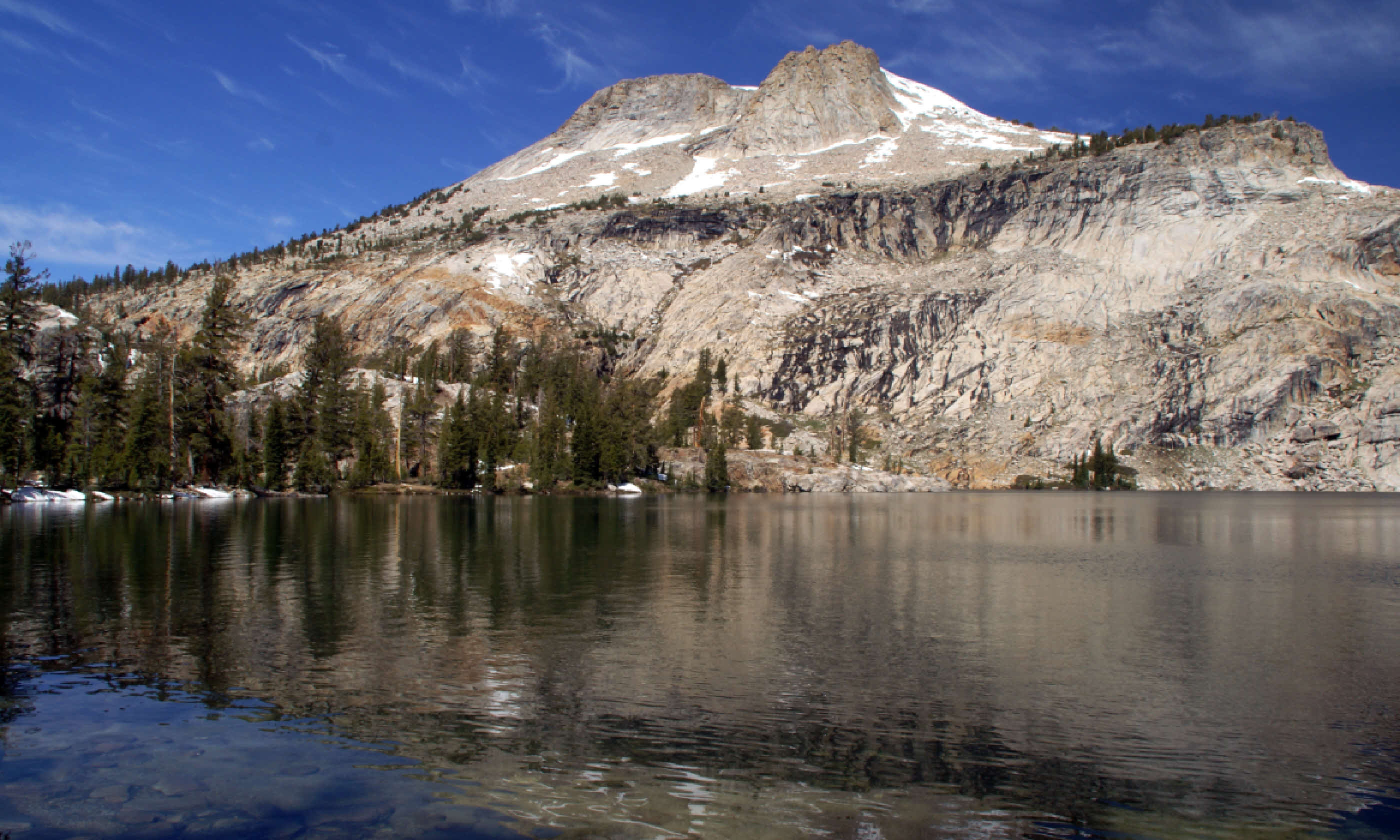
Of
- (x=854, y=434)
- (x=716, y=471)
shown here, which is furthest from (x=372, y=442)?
(x=854, y=434)

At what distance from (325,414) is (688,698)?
300ft

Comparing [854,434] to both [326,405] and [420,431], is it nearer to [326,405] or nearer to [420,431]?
[420,431]

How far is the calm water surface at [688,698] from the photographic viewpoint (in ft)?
31.8

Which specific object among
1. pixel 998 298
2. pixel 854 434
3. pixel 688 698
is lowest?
pixel 688 698

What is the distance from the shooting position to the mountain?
119 m

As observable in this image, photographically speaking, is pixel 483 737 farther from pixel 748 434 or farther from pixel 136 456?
pixel 748 434

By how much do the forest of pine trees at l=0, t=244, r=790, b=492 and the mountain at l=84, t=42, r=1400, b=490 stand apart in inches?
603

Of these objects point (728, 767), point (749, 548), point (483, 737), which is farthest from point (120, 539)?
point (728, 767)

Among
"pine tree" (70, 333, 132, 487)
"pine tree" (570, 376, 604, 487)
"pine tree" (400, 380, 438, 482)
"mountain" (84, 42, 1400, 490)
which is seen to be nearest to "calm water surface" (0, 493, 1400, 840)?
"pine tree" (70, 333, 132, 487)

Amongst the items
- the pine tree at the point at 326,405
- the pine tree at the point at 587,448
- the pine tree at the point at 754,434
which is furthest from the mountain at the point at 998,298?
the pine tree at the point at 587,448

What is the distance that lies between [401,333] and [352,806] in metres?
156

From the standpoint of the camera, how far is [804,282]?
158 metres

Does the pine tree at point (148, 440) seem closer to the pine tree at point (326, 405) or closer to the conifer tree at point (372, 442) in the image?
the pine tree at point (326, 405)

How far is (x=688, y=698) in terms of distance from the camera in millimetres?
14180
